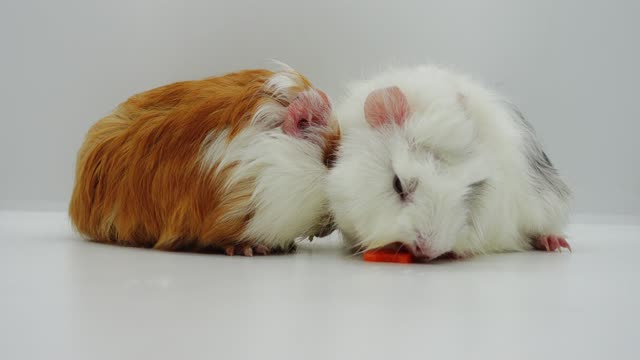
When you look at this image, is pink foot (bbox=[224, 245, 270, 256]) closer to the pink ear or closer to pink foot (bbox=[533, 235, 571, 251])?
the pink ear

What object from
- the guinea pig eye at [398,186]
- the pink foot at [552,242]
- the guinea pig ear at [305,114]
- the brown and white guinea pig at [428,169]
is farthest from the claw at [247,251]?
the pink foot at [552,242]

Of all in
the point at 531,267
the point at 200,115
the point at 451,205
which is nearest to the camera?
the point at 451,205

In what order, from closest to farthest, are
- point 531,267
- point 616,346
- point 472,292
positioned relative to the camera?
point 616,346 < point 472,292 < point 531,267

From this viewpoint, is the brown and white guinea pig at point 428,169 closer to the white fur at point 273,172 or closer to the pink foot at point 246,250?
the white fur at point 273,172

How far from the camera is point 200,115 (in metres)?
2.62

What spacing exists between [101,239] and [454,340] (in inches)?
79.1

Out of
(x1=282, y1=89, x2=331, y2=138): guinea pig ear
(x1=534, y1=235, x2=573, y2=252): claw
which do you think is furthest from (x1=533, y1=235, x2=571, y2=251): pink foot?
(x1=282, y1=89, x2=331, y2=138): guinea pig ear

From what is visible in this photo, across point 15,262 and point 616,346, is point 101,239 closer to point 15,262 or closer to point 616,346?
point 15,262

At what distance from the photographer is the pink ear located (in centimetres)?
244

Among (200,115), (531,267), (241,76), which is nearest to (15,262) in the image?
(200,115)

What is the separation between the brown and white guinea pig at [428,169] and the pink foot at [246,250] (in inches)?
12.2

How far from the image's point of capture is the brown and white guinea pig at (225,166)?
2.50 m

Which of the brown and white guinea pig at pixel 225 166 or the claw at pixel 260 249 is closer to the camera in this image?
the brown and white guinea pig at pixel 225 166

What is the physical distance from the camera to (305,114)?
2586 millimetres
